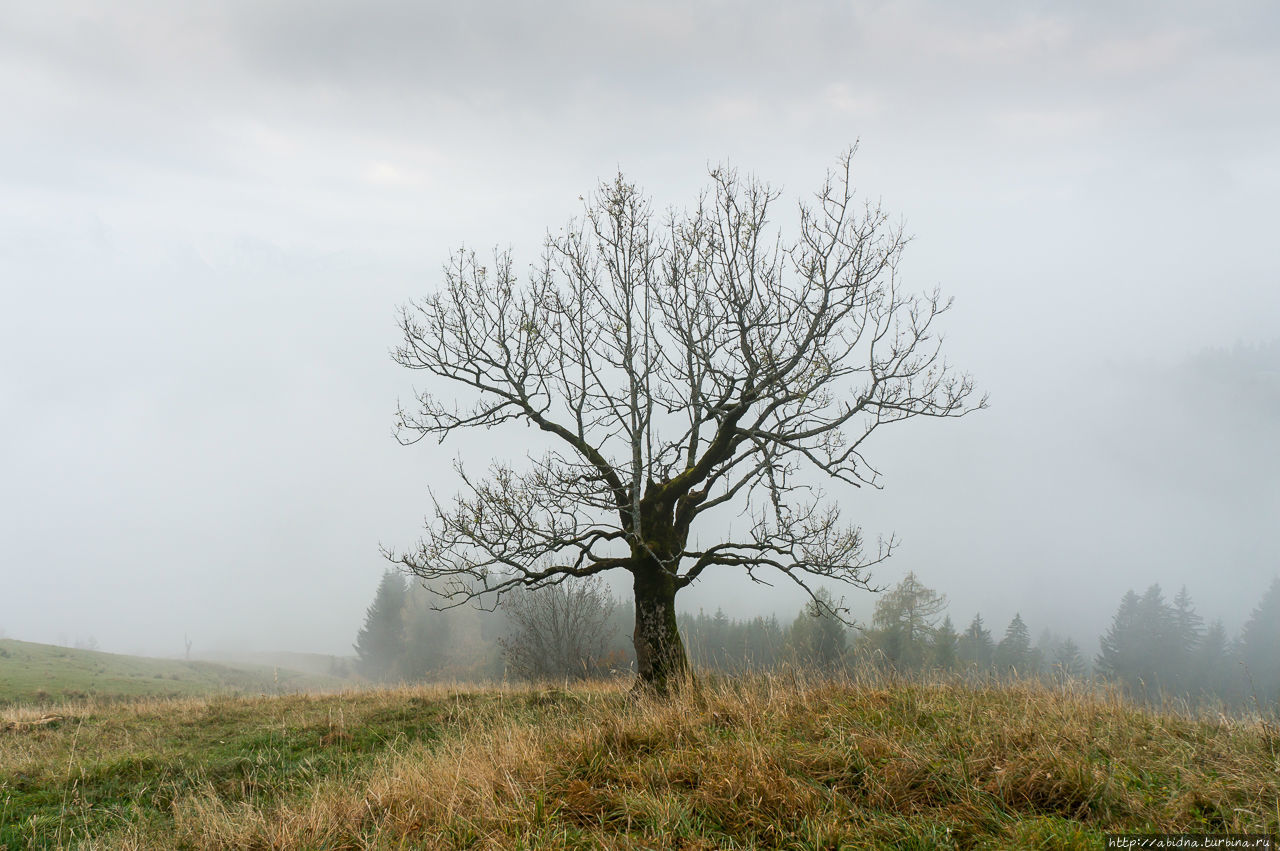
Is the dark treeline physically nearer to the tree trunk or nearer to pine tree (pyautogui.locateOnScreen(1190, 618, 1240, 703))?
pine tree (pyautogui.locateOnScreen(1190, 618, 1240, 703))

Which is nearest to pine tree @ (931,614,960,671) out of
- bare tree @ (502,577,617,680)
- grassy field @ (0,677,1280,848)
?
bare tree @ (502,577,617,680)

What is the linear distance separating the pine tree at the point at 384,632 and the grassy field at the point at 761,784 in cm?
6468

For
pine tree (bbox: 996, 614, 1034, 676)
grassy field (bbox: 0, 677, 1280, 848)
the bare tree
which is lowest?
pine tree (bbox: 996, 614, 1034, 676)

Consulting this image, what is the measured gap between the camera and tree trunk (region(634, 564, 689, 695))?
35.6 feet

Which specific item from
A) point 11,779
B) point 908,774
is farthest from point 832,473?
point 11,779

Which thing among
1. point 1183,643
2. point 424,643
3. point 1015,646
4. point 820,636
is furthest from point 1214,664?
point 424,643

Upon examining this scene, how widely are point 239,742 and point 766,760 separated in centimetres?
965

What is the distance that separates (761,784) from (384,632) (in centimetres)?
7273

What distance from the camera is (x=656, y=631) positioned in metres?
11.3

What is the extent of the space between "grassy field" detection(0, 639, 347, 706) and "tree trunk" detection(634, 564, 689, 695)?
530 inches

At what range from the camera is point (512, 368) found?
1280cm

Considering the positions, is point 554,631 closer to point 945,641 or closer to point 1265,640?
point 945,641

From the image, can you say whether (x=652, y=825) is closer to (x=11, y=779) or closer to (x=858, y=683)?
(x=858, y=683)

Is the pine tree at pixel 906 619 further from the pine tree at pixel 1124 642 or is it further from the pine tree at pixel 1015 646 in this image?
the pine tree at pixel 1124 642
